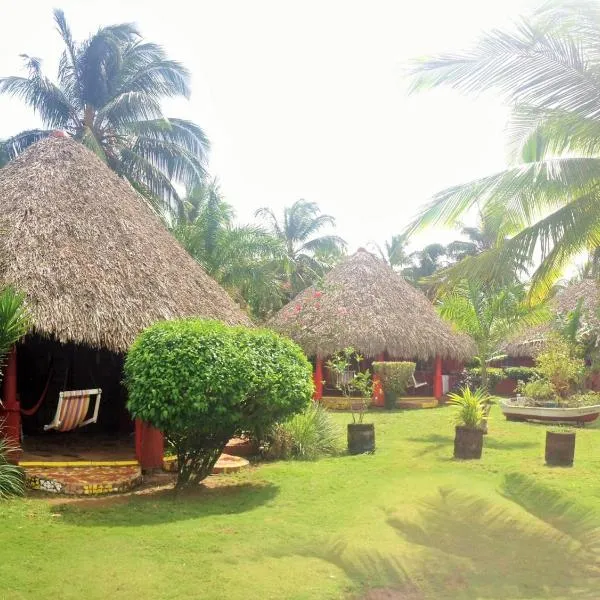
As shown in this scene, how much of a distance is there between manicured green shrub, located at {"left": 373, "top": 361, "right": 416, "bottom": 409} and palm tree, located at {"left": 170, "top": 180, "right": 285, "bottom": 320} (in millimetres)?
4742

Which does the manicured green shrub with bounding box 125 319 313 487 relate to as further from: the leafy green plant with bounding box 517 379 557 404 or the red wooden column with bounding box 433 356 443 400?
the red wooden column with bounding box 433 356 443 400

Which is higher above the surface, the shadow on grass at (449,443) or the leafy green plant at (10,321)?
the leafy green plant at (10,321)

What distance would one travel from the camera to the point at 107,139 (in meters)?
20.6

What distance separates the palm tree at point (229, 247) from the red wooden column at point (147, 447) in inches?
436

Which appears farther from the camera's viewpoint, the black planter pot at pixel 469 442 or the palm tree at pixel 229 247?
the palm tree at pixel 229 247

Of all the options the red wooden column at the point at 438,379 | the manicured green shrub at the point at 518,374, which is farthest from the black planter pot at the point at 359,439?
the manicured green shrub at the point at 518,374

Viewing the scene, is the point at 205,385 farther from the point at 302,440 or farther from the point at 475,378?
the point at 475,378

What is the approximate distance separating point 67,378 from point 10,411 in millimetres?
3507

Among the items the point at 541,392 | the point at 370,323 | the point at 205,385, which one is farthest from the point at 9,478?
the point at 370,323

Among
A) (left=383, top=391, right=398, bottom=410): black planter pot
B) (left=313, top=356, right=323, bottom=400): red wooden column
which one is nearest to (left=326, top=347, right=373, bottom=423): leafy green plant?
(left=313, top=356, right=323, bottom=400): red wooden column

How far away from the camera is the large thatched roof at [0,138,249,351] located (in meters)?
7.98

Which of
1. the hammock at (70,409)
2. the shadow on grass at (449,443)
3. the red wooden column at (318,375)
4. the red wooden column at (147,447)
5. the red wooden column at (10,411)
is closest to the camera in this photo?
the hammock at (70,409)

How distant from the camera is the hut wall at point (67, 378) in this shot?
1122 centimetres

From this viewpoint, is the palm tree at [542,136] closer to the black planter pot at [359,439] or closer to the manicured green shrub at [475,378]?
the black planter pot at [359,439]
